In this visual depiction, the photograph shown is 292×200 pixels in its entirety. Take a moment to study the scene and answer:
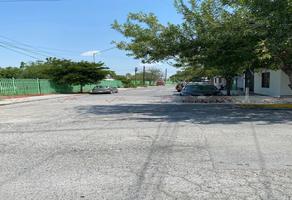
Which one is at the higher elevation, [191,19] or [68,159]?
[191,19]

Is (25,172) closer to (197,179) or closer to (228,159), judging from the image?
(197,179)

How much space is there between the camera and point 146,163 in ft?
26.5

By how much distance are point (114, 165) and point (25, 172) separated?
1.51 m

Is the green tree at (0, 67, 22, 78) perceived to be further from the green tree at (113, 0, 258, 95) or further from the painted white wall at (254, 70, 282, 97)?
the green tree at (113, 0, 258, 95)

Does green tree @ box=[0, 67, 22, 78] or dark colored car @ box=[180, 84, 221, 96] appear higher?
green tree @ box=[0, 67, 22, 78]

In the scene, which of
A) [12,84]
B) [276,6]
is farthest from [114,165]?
[12,84]

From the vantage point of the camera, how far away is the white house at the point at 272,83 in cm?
3475

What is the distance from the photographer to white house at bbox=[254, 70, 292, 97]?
34.8m

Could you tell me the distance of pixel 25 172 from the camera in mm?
7430

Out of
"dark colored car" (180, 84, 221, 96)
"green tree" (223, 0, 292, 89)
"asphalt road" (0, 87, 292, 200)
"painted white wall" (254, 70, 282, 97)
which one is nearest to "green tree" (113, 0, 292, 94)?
"green tree" (223, 0, 292, 89)

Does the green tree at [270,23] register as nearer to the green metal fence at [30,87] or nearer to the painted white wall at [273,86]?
the painted white wall at [273,86]

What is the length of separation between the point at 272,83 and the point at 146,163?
31387 millimetres

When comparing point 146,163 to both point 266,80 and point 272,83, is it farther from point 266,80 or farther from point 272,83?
point 266,80

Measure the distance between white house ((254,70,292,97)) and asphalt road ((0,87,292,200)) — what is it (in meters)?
22.6
